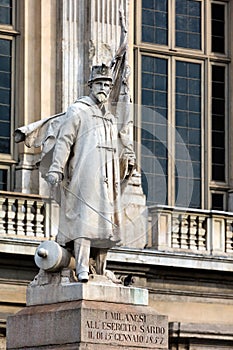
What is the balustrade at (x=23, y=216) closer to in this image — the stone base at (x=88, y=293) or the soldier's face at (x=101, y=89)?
the soldier's face at (x=101, y=89)

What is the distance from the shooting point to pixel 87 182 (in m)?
17.5

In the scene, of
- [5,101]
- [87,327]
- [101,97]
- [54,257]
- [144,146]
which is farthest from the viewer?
[5,101]

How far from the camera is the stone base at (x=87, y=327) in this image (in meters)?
17.0

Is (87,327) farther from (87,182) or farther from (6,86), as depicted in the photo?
(6,86)

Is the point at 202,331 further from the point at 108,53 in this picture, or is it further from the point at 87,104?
the point at 87,104

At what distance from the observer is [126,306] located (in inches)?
689

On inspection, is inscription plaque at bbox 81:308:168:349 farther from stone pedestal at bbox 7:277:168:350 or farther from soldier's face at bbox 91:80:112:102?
soldier's face at bbox 91:80:112:102

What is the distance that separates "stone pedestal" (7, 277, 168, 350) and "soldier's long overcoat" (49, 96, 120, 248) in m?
0.50

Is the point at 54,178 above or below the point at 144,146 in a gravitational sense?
below

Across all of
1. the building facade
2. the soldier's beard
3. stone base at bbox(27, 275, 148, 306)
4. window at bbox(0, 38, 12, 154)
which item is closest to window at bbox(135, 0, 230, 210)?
the building facade

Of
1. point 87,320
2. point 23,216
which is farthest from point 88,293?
point 23,216

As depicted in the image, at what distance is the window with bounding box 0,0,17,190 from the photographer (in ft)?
101

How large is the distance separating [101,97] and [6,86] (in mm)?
13179

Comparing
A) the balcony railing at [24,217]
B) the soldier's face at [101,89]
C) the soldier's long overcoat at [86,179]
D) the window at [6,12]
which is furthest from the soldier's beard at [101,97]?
the window at [6,12]
